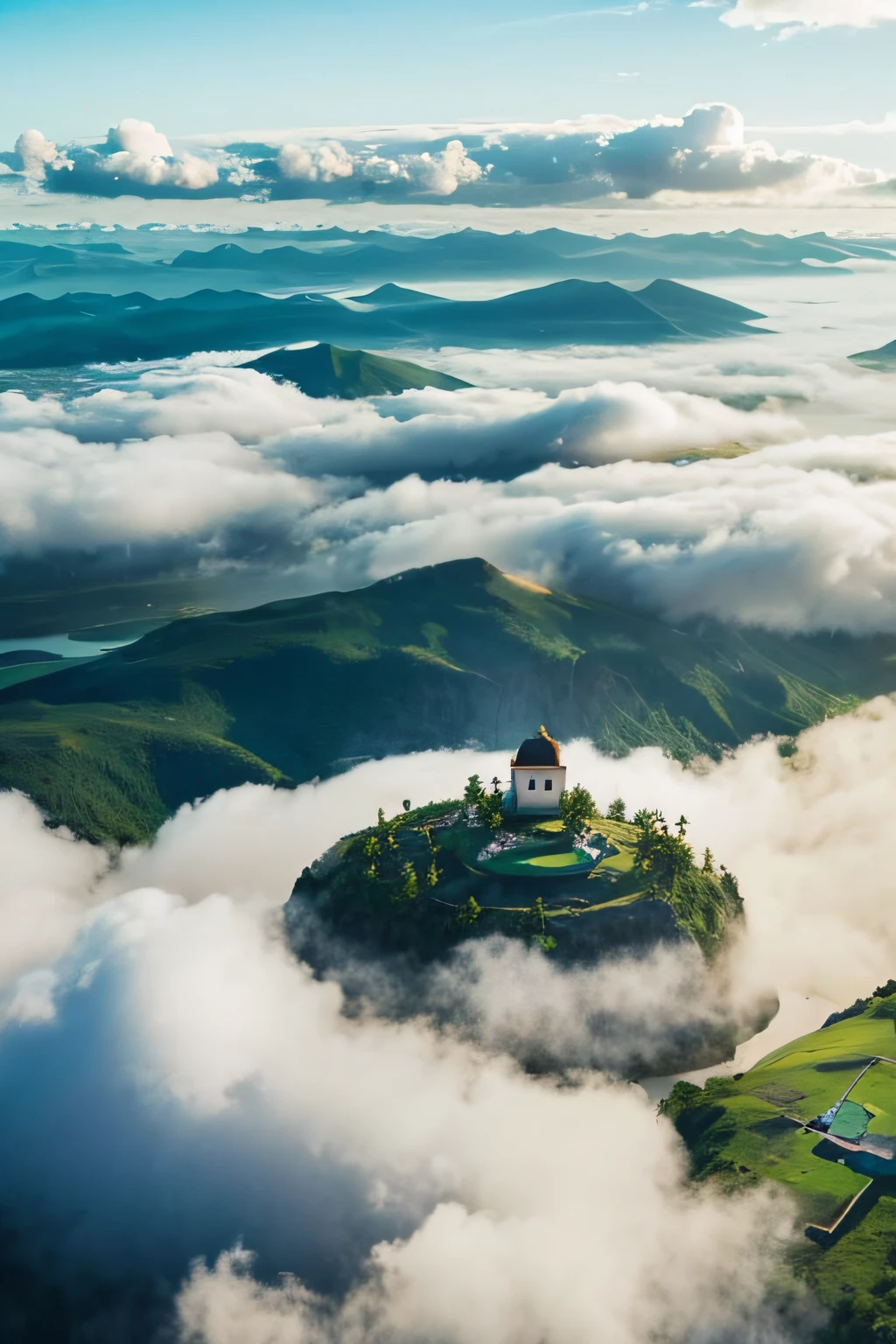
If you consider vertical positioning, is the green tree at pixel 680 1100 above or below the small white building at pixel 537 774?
below

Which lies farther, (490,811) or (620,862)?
(490,811)

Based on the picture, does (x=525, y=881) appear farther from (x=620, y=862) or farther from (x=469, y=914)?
(x=620, y=862)

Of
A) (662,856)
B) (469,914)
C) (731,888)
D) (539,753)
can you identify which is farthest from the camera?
(731,888)

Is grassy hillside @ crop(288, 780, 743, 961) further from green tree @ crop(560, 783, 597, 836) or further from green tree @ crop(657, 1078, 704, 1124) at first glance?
green tree @ crop(657, 1078, 704, 1124)

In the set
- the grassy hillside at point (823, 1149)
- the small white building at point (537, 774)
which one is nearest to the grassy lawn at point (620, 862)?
the small white building at point (537, 774)

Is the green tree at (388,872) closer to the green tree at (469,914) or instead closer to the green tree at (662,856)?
the green tree at (469,914)

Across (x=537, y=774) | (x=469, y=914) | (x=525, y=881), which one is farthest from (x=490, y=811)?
(x=469, y=914)

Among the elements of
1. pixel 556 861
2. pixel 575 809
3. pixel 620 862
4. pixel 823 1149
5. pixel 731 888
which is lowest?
pixel 823 1149
